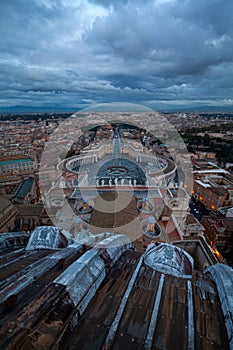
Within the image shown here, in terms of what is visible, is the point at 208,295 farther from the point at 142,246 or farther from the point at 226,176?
the point at 226,176

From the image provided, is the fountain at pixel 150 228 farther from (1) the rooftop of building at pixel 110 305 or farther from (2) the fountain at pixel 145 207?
(1) the rooftop of building at pixel 110 305

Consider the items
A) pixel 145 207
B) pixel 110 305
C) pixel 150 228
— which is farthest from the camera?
pixel 145 207

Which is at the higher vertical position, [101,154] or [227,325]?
[227,325]

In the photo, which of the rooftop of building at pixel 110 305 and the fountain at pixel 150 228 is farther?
the fountain at pixel 150 228

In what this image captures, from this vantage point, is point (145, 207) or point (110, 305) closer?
point (110, 305)

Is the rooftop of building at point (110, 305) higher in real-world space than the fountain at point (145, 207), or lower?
higher

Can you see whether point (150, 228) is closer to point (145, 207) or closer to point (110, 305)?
point (145, 207)

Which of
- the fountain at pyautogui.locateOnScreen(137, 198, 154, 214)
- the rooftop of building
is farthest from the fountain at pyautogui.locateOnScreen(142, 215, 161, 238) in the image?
the rooftop of building

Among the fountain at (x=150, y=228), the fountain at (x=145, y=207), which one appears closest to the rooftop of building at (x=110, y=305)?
the fountain at (x=150, y=228)

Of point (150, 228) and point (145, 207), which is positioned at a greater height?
point (145, 207)

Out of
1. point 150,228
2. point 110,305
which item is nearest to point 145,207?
point 150,228

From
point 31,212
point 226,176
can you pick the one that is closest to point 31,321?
point 31,212
